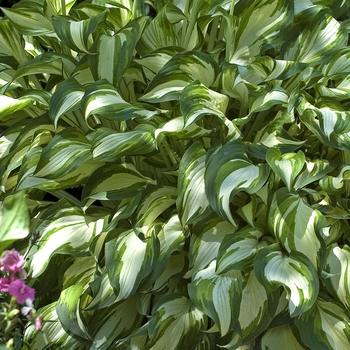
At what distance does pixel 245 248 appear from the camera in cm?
137

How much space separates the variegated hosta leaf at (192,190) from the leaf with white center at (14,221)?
57 cm

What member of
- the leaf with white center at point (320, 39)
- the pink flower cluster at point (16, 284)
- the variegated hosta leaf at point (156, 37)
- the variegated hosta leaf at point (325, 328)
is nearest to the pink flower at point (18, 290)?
the pink flower cluster at point (16, 284)

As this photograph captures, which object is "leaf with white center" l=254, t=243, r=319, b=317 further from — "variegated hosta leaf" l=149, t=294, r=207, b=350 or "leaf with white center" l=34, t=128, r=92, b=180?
"leaf with white center" l=34, t=128, r=92, b=180

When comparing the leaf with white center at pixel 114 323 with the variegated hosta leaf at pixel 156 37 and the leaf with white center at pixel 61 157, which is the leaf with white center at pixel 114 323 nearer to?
the leaf with white center at pixel 61 157

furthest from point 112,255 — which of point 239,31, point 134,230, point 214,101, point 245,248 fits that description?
point 239,31

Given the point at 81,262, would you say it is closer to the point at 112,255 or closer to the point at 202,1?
the point at 112,255

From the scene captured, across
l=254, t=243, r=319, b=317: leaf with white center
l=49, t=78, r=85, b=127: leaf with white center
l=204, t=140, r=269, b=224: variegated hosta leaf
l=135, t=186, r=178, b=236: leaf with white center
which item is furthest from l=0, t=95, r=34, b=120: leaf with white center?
l=254, t=243, r=319, b=317: leaf with white center

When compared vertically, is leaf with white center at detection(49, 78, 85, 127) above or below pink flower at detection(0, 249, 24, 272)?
below

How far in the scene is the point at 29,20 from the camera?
1.72 metres

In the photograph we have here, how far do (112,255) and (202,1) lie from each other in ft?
A: 2.33

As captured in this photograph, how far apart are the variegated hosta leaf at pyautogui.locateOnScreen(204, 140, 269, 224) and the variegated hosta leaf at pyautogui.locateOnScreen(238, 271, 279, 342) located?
17 cm

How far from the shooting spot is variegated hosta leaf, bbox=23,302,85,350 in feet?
4.74

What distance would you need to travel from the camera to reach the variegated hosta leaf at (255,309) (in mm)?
1329

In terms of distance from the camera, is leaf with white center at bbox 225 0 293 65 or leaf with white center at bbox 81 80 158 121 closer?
leaf with white center at bbox 81 80 158 121
